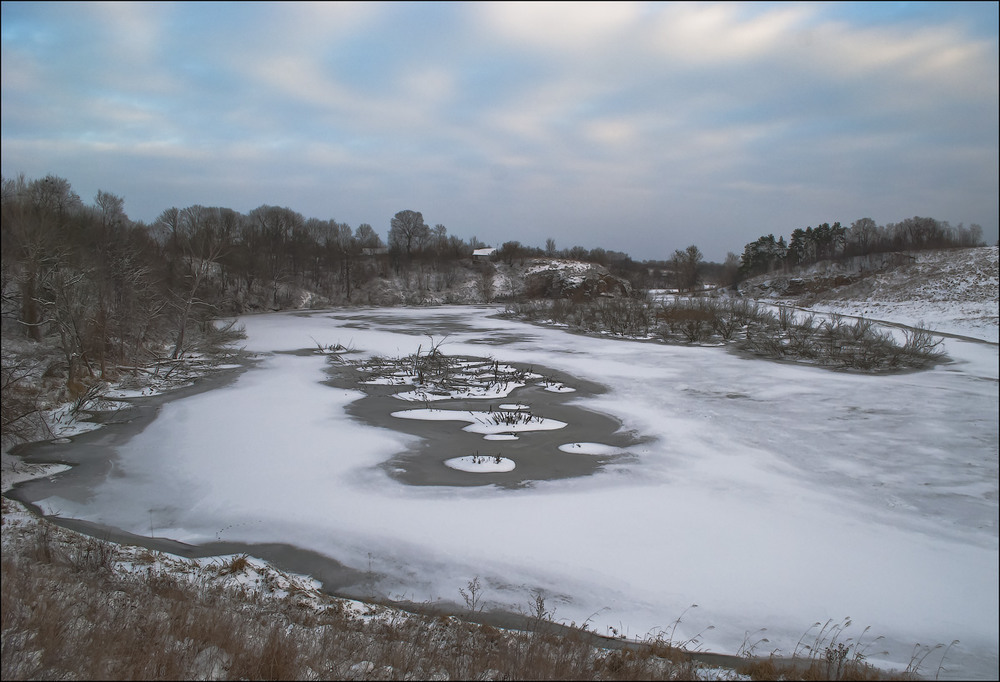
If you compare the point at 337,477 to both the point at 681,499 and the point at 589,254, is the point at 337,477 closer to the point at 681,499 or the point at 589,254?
the point at 681,499

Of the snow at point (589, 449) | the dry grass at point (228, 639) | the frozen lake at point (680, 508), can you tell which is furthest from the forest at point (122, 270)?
the snow at point (589, 449)

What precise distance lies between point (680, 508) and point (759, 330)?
1888cm

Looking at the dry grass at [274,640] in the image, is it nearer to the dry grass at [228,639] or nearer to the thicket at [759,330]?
the dry grass at [228,639]

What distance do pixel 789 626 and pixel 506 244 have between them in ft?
222

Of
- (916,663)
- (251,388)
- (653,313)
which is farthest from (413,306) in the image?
(916,663)

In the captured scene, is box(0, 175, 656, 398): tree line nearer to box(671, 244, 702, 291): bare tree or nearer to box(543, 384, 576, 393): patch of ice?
box(543, 384, 576, 393): patch of ice

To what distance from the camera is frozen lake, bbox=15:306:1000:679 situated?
4992 mm

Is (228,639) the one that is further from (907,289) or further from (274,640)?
(907,289)

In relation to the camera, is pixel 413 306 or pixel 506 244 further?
pixel 506 244

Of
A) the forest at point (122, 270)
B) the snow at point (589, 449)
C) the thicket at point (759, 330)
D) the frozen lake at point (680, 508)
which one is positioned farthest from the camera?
the thicket at point (759, 330)

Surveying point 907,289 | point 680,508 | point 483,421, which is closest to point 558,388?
point 483,421

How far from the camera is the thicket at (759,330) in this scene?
50.2 feet

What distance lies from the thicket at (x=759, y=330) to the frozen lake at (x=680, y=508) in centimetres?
234

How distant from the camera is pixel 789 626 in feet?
15.6
